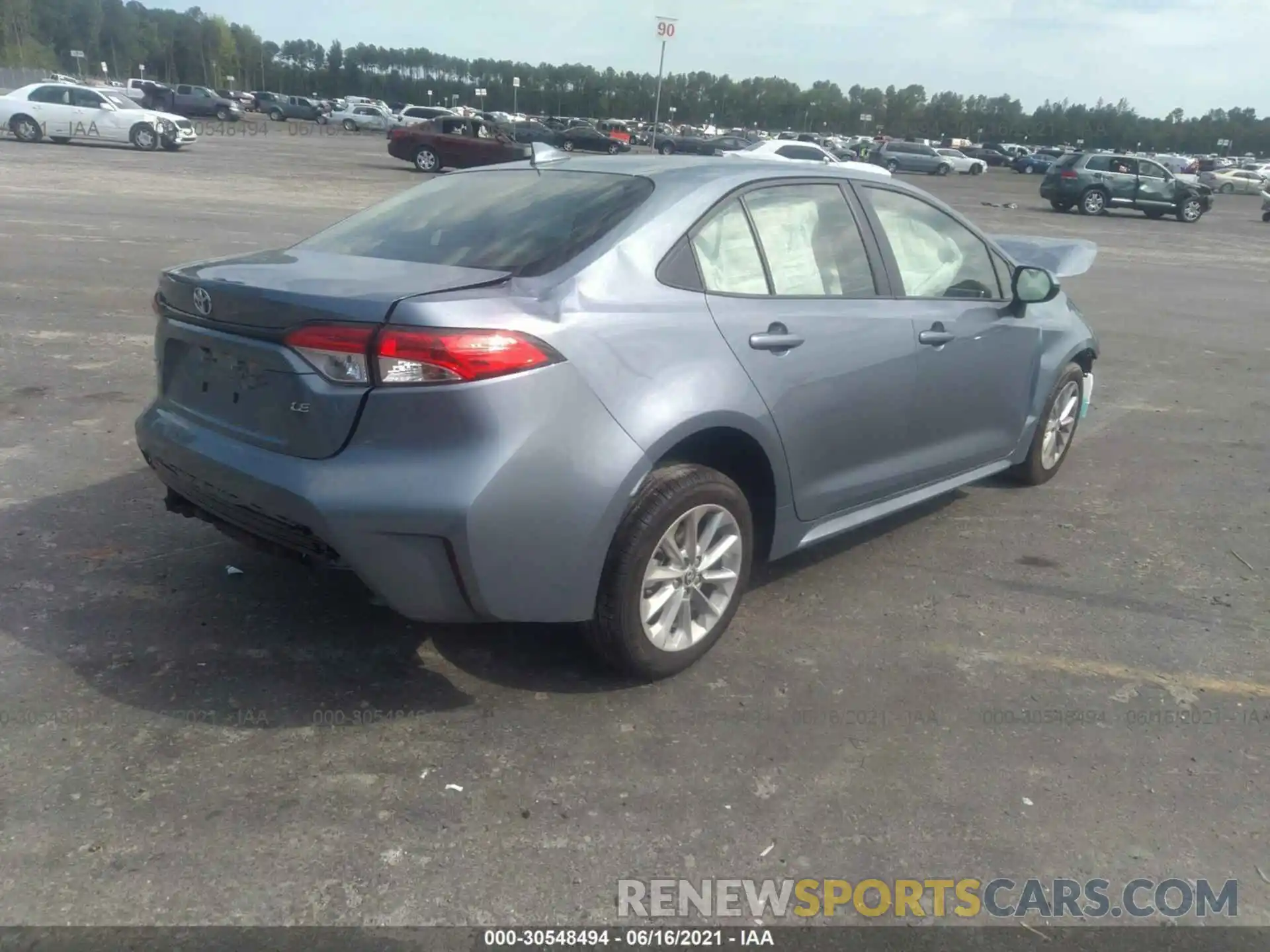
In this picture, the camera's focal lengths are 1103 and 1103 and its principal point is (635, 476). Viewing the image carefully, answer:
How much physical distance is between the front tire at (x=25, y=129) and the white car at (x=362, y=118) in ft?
116

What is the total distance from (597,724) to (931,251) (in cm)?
267

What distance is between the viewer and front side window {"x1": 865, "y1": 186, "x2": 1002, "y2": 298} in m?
4.62

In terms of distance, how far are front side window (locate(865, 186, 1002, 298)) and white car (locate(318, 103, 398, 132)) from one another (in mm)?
65108

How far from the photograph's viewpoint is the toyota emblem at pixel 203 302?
139 inches

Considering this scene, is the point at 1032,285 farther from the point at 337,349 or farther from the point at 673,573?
the point at 337,349

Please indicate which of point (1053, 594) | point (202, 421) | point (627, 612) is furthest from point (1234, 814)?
point (202, 421)

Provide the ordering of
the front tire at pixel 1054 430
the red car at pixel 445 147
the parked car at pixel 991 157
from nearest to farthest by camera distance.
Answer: the front tire at pixel 1054 430
the red car at pixel 445 147
the parked car at pixel 991 157

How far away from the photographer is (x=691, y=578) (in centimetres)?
374

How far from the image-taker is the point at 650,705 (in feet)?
11.9

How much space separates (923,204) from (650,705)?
265 cm

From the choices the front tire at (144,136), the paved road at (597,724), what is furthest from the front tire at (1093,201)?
the paved road at (597,724)

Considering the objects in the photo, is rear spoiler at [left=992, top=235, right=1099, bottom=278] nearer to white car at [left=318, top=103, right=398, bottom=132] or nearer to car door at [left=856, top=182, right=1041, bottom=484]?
car door at [left=856, top=182, right=1041, bottom=484]

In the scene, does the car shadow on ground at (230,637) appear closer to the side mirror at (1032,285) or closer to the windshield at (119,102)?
the side mirror at (1032,285)

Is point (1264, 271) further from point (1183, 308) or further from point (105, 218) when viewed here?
point (105, 218)
